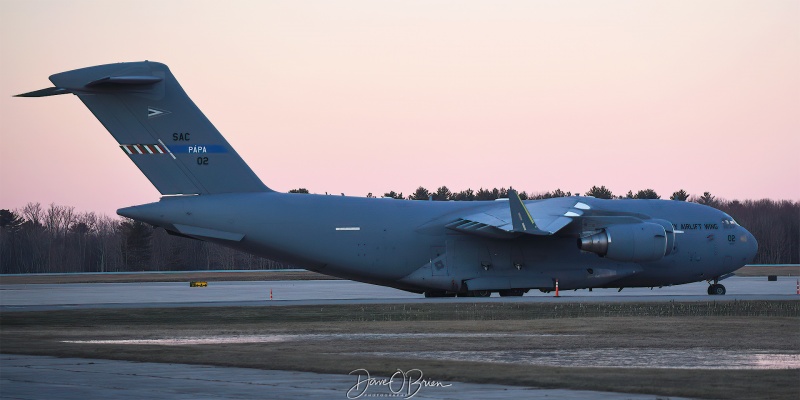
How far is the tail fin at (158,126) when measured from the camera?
1355 inches

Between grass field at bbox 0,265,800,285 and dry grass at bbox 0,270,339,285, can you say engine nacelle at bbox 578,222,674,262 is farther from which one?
dry grass at bbox 0,270,339,285

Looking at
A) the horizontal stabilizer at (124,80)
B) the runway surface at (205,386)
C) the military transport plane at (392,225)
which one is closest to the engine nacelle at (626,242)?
the military transport plane at (392,225)

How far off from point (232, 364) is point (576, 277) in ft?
79.7

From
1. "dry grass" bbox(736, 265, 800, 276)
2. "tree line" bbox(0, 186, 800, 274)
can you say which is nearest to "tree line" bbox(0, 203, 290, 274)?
"tree line" bbox(0, 186, 800, 274)

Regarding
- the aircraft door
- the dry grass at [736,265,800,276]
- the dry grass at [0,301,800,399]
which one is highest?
the aircraft door

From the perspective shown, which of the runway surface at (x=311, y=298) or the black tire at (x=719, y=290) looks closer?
the runway surface at (x=311, y=298)

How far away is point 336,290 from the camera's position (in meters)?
49.5

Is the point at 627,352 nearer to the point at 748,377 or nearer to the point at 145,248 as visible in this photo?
the point at 748,377

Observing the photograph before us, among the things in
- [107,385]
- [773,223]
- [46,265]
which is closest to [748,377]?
[107,385]

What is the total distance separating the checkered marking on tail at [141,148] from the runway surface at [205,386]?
65.0 feet

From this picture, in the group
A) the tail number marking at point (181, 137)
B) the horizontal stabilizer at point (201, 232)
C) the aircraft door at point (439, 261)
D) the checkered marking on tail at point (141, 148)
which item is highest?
the tail number marking at point (181, 137)

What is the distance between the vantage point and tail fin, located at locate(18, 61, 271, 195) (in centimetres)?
3441

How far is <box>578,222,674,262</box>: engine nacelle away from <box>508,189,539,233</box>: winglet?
2.40m

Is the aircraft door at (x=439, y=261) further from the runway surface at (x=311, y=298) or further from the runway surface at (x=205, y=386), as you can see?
the runway surface at (x=205, y=386)
